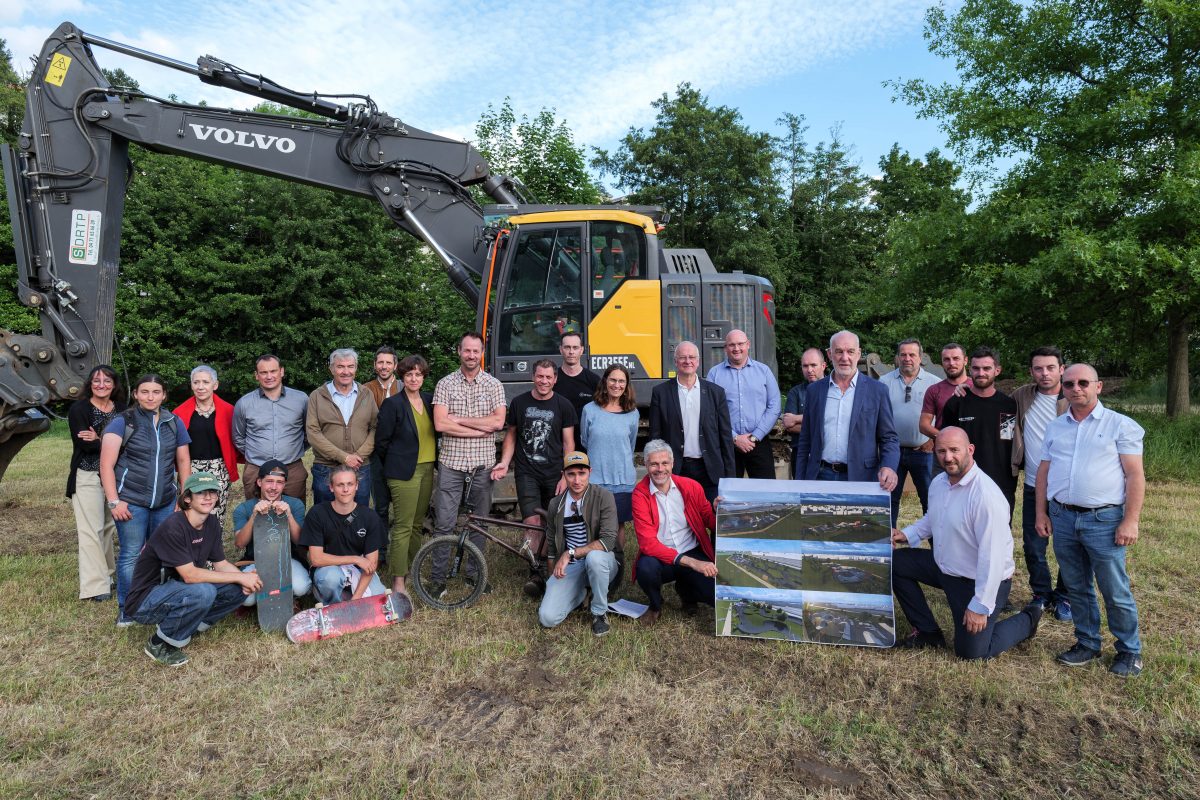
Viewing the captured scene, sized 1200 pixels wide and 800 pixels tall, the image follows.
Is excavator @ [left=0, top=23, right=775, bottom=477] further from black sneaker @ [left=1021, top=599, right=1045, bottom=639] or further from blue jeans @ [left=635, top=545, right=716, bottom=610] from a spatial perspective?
black sneaker @ [left=1021, top=599, right=1045, bottom=639]

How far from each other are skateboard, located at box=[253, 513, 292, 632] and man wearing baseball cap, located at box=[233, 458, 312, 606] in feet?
0.16

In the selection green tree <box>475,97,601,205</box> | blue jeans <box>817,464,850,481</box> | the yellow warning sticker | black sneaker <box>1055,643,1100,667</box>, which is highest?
green tree <box>475,97,601,205</box>

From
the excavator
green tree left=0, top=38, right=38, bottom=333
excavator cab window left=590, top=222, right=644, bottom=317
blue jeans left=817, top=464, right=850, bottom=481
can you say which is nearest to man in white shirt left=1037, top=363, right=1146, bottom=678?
blue jeans left=817, top=464, right=850, bottom=481

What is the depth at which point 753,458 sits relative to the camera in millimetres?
5648

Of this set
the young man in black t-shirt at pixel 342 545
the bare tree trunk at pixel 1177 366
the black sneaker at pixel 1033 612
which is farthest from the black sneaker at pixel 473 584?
the bare tree trunk at pixel 1177 366

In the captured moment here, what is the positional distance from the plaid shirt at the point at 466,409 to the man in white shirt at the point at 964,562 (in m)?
2.87

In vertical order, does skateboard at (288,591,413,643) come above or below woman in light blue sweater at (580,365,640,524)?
below

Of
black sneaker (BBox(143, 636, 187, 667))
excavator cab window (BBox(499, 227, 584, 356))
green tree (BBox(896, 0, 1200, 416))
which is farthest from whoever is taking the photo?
green tree (BBox(896, 0, 1200, 416))

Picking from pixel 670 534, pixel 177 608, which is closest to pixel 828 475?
pixel 670 534

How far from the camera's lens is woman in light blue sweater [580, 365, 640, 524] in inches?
204

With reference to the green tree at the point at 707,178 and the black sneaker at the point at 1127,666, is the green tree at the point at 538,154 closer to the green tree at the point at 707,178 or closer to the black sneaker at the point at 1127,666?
the green tree at the point at 707,178

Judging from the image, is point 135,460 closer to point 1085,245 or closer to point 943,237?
point 1085,245

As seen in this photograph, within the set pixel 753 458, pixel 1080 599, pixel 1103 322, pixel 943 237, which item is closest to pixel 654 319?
pixel 753 458

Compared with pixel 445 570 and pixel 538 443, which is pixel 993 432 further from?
pixel 445 570
